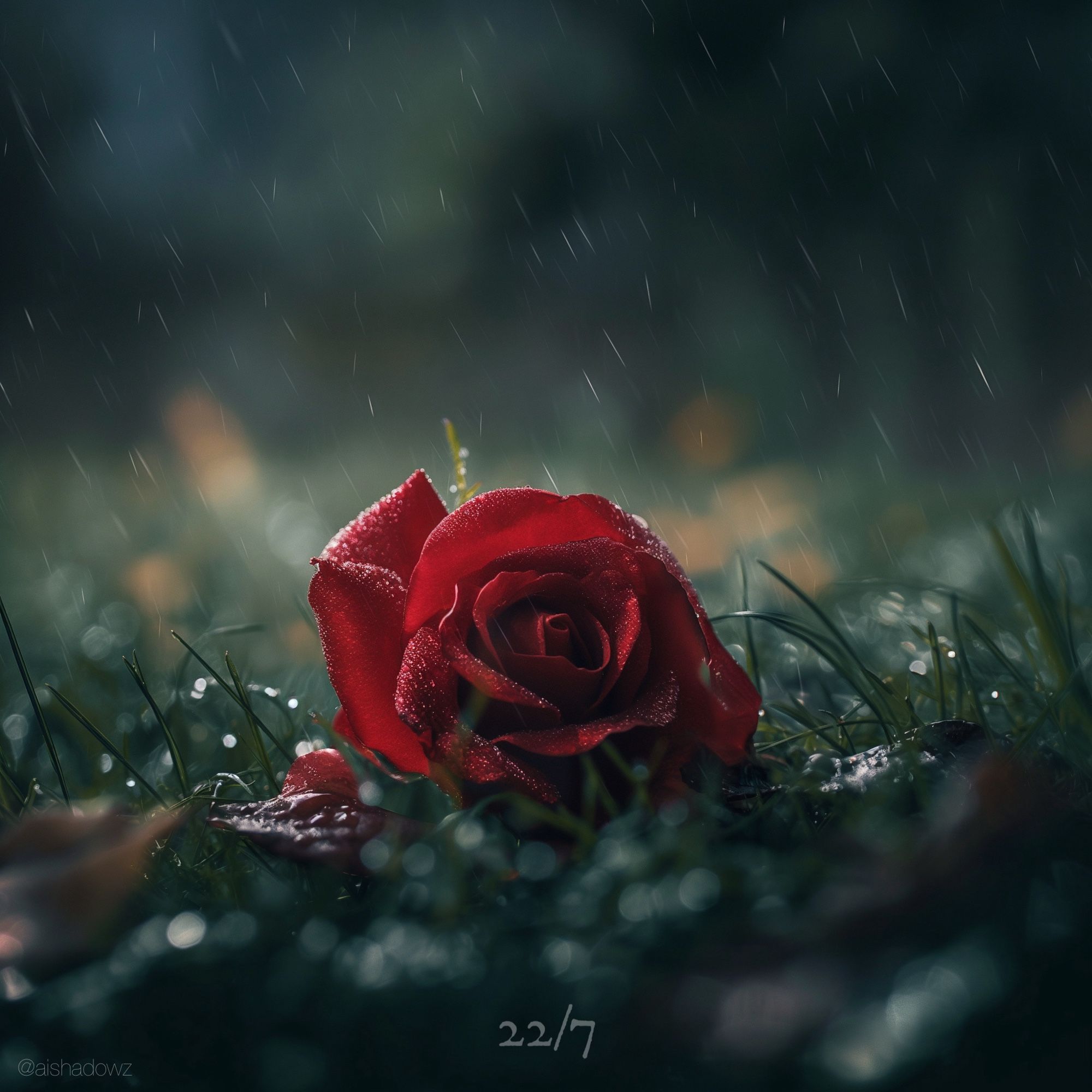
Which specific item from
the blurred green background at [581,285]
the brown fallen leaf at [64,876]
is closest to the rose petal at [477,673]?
the brown fallen leaf at [64,876]

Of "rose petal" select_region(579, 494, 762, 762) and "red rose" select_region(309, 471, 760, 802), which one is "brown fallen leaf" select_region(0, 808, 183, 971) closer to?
"red rose" select_region(309, 471, 760, 802)

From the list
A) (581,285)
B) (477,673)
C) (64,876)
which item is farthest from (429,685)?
(581,285)

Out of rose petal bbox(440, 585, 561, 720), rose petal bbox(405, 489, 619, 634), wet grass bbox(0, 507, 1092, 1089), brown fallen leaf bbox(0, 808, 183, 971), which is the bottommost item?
wet grass bbox(0, 507, 1092, 1089)

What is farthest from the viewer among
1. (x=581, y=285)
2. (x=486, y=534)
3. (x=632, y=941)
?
(x=581, y=285)

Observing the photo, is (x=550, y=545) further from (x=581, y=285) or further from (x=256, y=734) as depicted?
(x=581, y=285)

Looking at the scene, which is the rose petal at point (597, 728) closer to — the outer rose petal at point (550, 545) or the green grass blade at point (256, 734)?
the outer rose petal at point (550, 545)

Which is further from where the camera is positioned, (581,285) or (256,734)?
(581,285)

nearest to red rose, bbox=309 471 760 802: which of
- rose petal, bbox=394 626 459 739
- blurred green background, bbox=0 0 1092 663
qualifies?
rose petal, bbox=394 626 459 739

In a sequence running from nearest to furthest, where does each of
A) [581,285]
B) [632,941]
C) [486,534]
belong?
[632,941], [486,534], [581,285]
